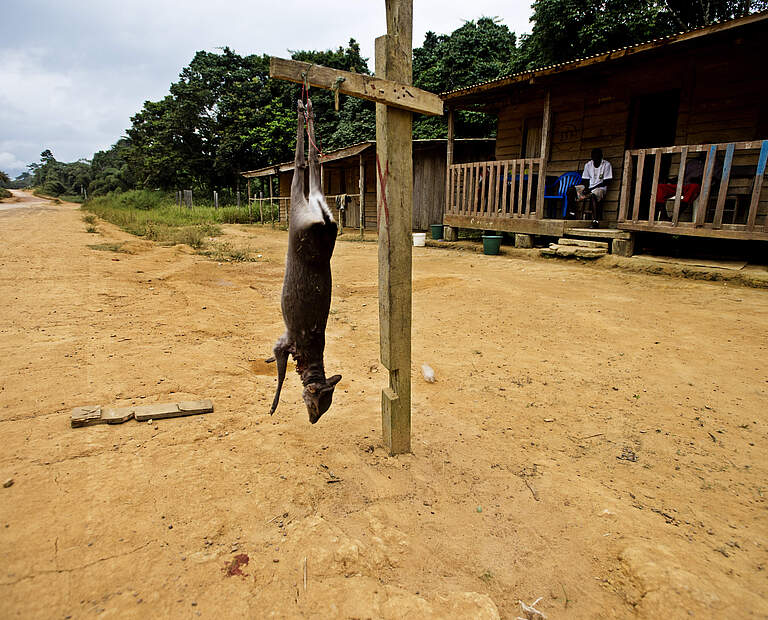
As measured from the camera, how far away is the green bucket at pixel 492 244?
396 inches

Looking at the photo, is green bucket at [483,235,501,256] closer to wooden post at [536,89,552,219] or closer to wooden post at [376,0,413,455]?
wooden post at [536,89,552,219]

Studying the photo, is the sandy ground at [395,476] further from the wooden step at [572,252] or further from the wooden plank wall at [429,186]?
the wooden plank wall at [429,186]

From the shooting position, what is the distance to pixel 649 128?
10016 millimetres

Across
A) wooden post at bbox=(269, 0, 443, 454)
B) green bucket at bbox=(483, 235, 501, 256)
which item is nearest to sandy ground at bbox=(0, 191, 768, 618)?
wooden post at bbox=(269, 0, 443, 454)

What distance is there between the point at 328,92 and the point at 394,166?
3079 cm

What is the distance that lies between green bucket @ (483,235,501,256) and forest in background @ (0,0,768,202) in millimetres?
10588

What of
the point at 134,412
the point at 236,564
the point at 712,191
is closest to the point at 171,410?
the point at 134,412

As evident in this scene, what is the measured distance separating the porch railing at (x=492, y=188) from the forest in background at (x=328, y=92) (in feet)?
28.0

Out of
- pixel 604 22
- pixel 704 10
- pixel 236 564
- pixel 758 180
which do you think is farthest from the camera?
pixel 704 10

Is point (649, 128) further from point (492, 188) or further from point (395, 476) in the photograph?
point (395, 476)

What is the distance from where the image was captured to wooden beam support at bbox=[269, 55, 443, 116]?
6.39 feet

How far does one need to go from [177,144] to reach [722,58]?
1304 inches

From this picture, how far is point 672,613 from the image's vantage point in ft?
5.28

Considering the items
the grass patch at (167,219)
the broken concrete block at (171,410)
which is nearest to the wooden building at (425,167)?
the grass patch at (167,219)
